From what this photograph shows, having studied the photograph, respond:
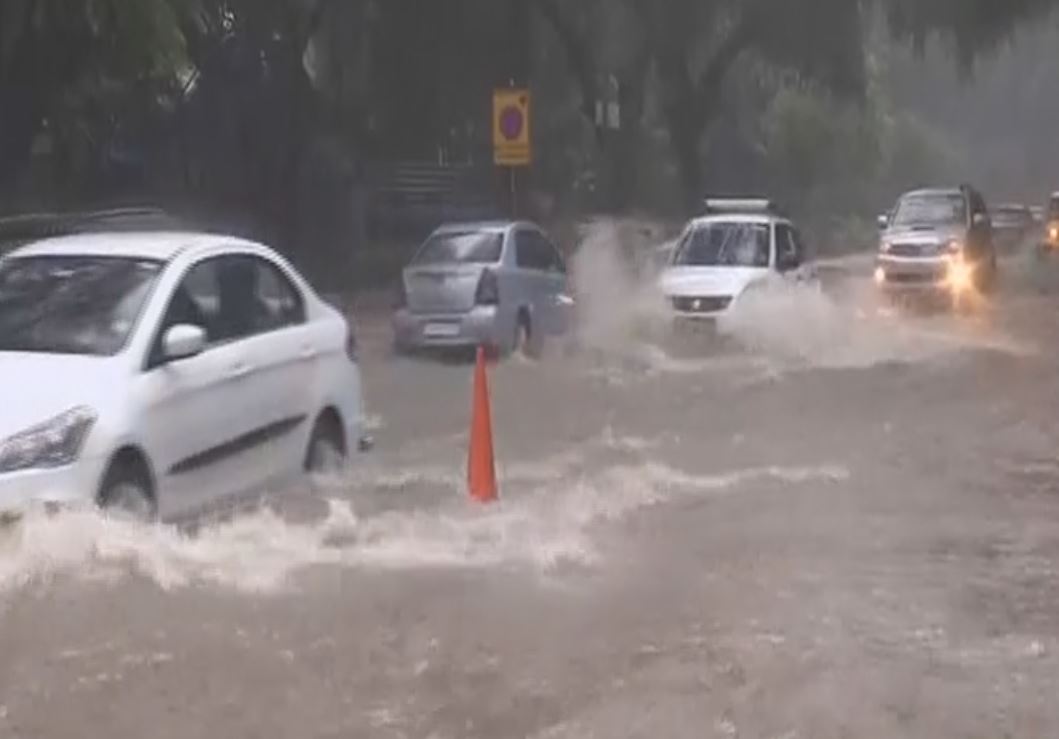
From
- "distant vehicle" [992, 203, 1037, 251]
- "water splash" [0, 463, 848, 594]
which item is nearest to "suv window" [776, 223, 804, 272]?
"water splash" [0, 463, 848, 594]

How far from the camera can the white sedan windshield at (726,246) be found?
84.1 ft

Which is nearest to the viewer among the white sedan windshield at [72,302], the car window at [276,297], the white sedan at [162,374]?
the white sedan at [162,374]

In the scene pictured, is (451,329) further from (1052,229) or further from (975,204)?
(1052,229)

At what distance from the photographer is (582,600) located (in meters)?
9.95

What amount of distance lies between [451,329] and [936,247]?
12766 millimetres

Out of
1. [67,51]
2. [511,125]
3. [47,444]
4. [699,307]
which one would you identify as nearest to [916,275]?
[511,125]

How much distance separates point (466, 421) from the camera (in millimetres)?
17828

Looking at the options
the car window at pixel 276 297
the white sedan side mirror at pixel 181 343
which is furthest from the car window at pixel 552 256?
the white sedan side mirror at pixel 181 343

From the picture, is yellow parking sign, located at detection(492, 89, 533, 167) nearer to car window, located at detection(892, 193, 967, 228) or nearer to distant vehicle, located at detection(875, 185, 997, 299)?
distant vehicle, located at detection(875, 185, 997, 299)

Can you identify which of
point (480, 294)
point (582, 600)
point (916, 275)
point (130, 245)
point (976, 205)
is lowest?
point (916, 275)

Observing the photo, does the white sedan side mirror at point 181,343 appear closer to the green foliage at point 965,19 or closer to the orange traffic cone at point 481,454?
the orange traffic cone at point 481,454

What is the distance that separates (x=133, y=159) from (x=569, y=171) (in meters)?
13.1

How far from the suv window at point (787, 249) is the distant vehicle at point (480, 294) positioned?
9.25 feet

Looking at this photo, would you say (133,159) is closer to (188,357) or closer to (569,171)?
(569,171)
